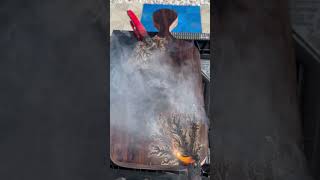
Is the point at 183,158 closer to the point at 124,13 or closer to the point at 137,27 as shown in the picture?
the point at 137,27

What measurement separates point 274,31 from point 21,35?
4.99 ft

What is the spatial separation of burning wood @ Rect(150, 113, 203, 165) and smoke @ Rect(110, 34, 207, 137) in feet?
0.22

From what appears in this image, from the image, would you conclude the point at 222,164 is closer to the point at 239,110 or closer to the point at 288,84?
the point at 239,110

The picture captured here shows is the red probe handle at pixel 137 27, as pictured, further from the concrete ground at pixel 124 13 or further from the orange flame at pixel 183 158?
the orange flame at pixel 183 158

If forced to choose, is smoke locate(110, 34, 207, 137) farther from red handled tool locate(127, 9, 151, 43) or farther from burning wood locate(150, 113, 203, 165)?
red handled tool locate(127, 9, 151, 43)

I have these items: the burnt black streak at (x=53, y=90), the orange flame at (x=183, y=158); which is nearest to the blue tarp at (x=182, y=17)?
the orange flame at (x=183, y=158)

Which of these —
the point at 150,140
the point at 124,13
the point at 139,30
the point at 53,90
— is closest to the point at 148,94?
the point at 150,140

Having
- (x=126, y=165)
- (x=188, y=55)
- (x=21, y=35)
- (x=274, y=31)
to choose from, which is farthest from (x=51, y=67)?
(x=188, y=55)

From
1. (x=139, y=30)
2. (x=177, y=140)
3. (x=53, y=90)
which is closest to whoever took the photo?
(x=53, y=90)

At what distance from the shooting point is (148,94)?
5203 mm

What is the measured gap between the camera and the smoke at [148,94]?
5160mm

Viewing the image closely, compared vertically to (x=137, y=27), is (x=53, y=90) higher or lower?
lower

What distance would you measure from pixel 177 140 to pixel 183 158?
0.20m

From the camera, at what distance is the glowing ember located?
5074 millimetres
